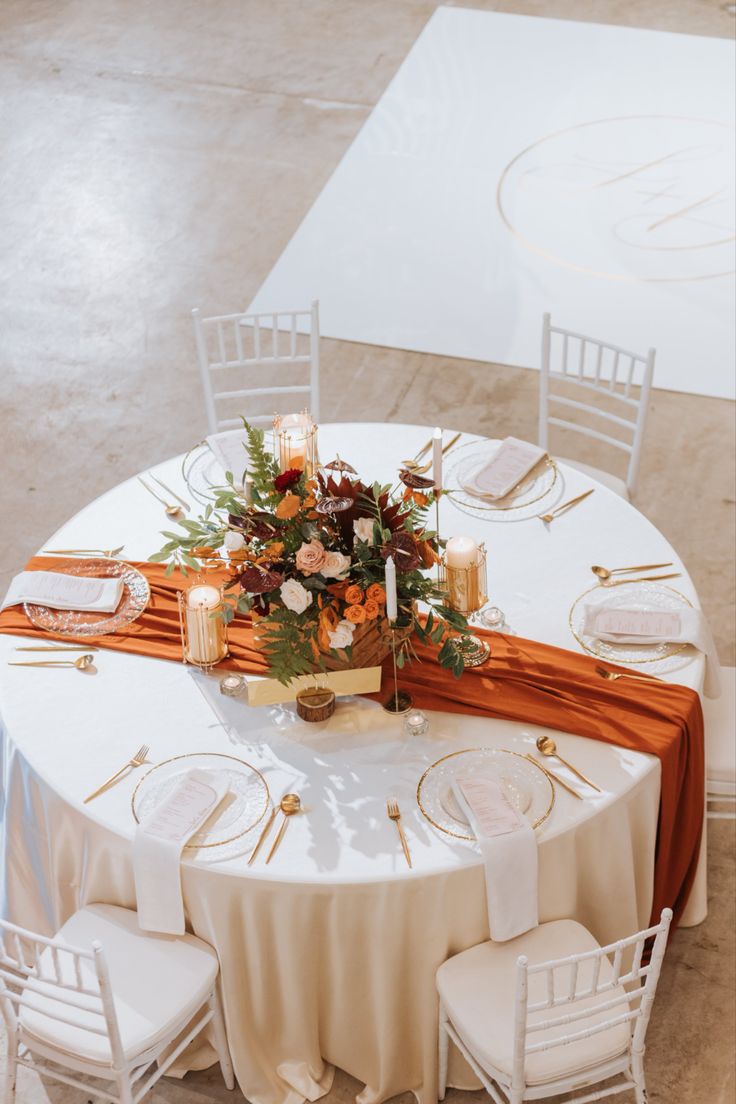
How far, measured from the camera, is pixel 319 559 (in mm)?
3236

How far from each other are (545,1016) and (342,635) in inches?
40.7

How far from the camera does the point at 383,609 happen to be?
3.38m

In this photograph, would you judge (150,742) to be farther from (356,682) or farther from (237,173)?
(237,173)

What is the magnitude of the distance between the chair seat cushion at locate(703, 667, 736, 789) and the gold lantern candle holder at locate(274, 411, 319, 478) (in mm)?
1379

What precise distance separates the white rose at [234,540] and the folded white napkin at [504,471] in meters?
1.13

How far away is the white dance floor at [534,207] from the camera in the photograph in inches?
259

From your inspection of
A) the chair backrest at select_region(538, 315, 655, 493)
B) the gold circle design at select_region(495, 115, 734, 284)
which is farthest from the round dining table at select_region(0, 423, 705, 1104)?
the gold circle design at select_region(495, 115, 734, 284)

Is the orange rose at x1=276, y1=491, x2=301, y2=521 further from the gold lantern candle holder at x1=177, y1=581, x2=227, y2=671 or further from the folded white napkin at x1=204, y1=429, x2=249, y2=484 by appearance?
the folded white napkin at x1=204, y1=429, x2=249, y2=484

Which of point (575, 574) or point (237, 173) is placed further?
point (237, 173)

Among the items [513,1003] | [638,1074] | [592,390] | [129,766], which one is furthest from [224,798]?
[592,390]

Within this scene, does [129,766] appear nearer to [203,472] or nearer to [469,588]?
[469,588]

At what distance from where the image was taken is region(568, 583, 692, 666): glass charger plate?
3.68 metres

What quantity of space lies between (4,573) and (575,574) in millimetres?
2508

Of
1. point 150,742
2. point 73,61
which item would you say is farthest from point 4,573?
point 73,61
